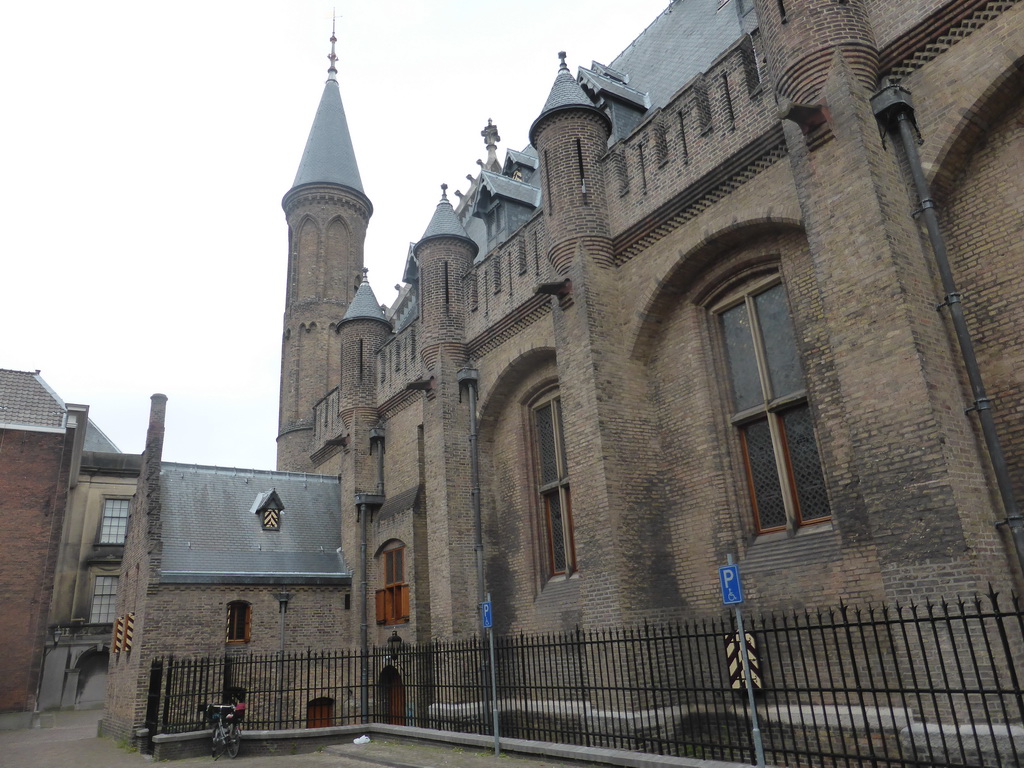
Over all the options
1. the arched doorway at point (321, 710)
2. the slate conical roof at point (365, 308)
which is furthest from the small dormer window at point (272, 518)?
the slate conical roof at point (365, 308)

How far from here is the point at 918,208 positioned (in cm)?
951

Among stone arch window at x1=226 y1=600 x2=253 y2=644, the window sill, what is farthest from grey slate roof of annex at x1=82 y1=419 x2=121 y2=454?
the window sill

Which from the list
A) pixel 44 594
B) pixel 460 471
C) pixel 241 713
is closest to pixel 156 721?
pixel 241 713

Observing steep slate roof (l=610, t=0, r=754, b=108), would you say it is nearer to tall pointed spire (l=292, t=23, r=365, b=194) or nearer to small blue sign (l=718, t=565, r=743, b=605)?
small blue sign (l=718, t=565, r=743, b=605)

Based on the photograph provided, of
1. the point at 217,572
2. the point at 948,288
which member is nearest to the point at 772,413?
the point at 948,288

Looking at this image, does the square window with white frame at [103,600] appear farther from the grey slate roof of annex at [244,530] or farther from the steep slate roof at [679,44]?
the steep slate roof at [679,44]

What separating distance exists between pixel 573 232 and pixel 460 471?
263 inches

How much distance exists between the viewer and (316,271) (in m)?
32.5

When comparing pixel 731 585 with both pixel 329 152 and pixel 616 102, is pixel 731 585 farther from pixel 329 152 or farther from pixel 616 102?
pixel 329 152

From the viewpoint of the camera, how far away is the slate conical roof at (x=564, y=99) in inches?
604

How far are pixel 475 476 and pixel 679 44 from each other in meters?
11.3

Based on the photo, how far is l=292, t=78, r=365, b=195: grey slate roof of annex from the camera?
3369 cm

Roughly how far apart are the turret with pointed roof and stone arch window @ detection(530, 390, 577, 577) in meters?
15.0

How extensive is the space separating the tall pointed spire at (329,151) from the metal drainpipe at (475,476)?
18580mm
